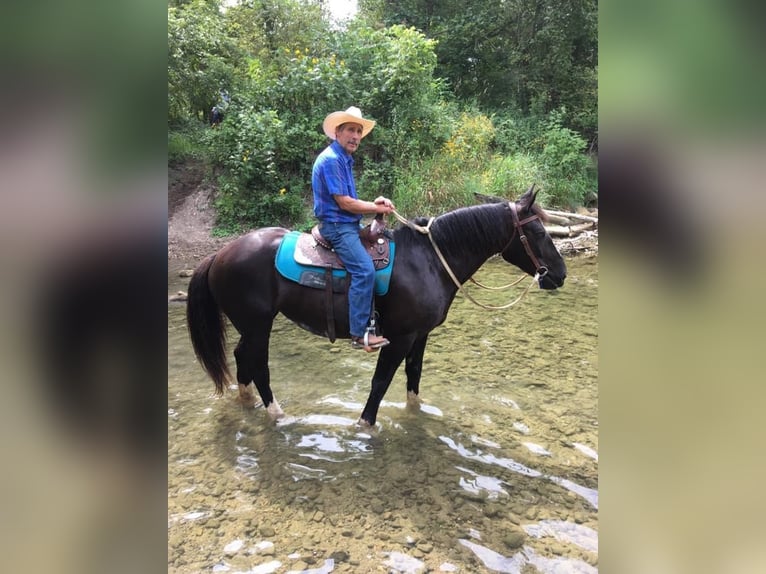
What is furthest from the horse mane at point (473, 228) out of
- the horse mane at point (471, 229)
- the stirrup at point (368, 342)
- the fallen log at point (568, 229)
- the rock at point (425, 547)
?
the fallen log at point (568, 229)

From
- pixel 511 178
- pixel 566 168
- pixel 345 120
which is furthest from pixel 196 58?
pixel 345 120

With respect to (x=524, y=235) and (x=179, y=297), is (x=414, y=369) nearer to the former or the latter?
(x=524, y=235)

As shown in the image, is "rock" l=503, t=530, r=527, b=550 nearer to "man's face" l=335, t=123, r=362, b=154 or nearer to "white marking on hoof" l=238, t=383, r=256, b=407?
"white marking on hoof" l=238, t=383, r=256, b=407

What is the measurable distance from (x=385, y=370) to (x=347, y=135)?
2086 millimetres

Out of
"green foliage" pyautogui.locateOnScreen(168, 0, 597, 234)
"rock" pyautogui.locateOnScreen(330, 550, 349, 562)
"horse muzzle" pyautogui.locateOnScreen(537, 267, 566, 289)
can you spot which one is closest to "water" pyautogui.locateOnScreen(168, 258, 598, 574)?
"rock" pyautogui.locateOnScreen(330, 550, 349, 562)

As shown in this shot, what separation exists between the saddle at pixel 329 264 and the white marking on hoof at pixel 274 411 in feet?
3.31

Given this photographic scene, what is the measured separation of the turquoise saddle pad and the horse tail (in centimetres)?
89

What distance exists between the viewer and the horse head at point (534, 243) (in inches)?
160

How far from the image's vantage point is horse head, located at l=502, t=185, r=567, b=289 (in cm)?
406

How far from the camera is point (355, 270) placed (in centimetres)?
386

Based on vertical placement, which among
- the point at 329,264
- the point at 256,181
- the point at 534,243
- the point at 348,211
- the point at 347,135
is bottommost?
the point at 329,264
